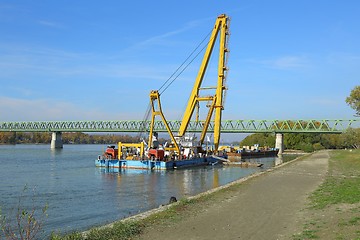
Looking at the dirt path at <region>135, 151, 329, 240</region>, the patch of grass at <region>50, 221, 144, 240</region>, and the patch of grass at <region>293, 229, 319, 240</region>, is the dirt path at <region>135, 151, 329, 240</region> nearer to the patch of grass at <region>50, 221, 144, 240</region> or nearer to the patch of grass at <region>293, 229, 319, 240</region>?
the patch of grass at <region>293, 229, 319, 240</region>

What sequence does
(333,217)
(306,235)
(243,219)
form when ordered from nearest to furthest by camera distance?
1. (306,235)
2. (333,217)
3. (243,219)

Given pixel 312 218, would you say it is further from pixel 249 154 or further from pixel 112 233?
pixel 249 154

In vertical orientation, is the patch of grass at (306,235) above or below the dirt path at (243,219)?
above

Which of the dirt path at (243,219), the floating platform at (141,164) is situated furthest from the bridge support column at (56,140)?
the dirt path at (243,219)

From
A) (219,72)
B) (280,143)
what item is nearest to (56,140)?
(280,143)

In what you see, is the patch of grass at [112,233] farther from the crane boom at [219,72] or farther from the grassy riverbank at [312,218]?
the crane boom at [219,72]

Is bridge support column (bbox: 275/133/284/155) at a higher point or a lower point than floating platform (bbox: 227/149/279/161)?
higher

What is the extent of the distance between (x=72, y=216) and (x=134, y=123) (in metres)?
145

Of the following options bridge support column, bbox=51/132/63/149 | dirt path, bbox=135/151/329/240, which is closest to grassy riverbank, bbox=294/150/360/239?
dirt path, bbox=135/151/329/240

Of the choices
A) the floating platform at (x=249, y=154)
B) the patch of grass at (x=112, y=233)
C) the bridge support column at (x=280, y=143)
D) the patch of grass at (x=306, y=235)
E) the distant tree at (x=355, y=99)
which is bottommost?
the floating platform at (x=249, y=154)

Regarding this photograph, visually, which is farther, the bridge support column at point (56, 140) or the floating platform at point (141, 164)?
the bridge support column at point (56, 140)

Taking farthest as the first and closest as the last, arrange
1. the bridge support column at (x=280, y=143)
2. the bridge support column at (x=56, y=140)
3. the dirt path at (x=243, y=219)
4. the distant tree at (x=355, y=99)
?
the bridge support column at (x=56, y=140)
the bridge support column at (x=280, y=143)
the distant tree at (x=355, y=99)
the dirt path at (x=243, y=219)

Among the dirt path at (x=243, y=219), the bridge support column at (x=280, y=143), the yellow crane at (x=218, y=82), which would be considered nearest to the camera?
the dirt path at (x=243, y=219)

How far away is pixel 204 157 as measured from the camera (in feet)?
231
